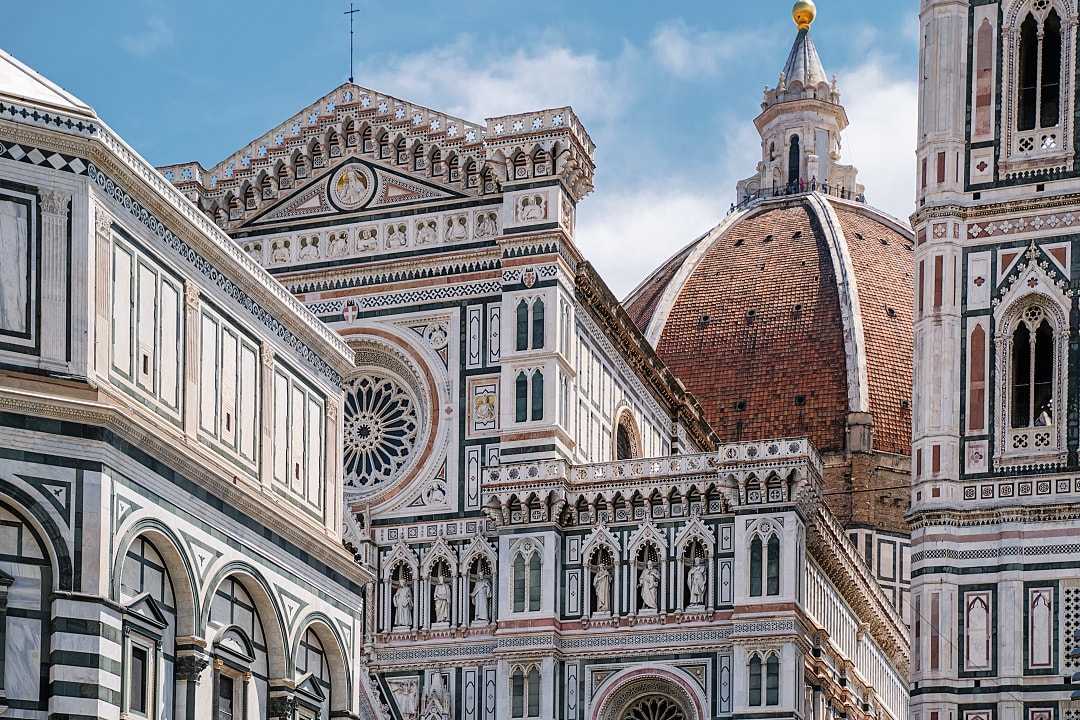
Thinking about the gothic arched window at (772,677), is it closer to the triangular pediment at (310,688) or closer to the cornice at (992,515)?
the cornice at (992,515)

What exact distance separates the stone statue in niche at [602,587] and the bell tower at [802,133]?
45.8 metres

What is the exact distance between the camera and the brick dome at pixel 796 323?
253 feet

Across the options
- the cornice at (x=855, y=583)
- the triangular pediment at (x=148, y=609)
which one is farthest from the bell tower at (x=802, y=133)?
the triangular pediment at (x=148, y=609)

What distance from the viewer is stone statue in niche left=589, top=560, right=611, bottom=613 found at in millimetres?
42906

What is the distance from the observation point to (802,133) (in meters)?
88.7

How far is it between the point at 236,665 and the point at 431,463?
21.7m

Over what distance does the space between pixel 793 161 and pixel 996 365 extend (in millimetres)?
47121

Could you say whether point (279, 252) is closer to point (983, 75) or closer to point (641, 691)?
point (641, 691)

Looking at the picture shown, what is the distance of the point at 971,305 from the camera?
42438mm

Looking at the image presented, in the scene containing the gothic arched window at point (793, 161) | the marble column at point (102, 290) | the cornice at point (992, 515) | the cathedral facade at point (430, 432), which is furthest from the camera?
the gothic arched window at point (793, 161)

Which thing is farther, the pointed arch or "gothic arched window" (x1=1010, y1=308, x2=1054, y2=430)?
the pointed arch

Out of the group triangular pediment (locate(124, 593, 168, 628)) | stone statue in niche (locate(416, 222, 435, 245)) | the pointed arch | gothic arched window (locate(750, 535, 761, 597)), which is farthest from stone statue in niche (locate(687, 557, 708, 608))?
triangular pediment (locate(124, 593, 168, 628))

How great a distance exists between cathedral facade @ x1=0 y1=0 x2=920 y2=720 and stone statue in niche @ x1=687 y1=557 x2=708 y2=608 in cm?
8

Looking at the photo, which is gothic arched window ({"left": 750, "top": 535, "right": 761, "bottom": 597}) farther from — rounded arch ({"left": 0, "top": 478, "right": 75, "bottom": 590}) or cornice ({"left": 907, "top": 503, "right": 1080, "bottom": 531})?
rounded arch ({"left": 0, "top": 478, "right": 75, "bottom": 590})
